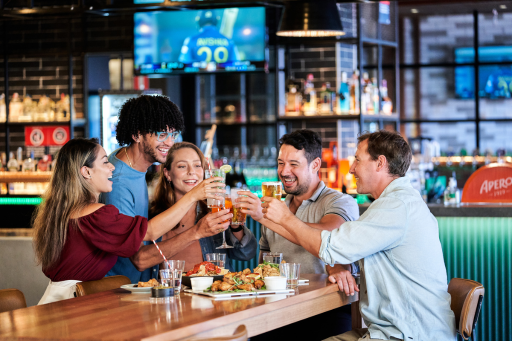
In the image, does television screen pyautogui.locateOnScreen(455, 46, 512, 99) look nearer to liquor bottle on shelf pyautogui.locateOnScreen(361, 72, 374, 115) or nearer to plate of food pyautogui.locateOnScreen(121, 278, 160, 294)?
liquor bottle on shelf pyautogui.locateOnScreen(361, 72, 374, 115)

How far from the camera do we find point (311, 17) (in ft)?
15.9

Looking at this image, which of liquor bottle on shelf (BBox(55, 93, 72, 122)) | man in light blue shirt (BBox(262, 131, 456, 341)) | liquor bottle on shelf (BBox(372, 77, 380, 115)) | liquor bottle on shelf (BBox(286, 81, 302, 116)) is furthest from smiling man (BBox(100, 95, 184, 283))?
liquor bottle on shelf (BBox(55, 93, 72, 122))

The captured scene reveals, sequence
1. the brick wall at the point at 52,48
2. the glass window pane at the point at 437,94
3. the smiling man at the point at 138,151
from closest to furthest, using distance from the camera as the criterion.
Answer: the smiling man at the point at 138,151 → the brick wall at the point at 52,48 → the glass window pane at the point at 437,94

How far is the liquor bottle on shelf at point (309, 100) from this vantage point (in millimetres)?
6082

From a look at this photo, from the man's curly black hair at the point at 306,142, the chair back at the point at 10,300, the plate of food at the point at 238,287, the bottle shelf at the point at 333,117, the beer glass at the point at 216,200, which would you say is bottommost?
the chair back at the point at 10,300

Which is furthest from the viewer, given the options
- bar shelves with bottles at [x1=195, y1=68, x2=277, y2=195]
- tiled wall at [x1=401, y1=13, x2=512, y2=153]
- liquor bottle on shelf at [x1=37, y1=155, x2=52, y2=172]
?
bar shelves with bottles at [x1=195, y1=68, x2=277, y2=195]

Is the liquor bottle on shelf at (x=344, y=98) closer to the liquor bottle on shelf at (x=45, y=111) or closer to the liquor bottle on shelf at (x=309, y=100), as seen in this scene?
the liquor bottle on shelf at (x=309, y=100)

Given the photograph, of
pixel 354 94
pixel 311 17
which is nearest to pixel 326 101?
pixel 354 94

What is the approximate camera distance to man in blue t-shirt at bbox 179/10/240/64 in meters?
6.10

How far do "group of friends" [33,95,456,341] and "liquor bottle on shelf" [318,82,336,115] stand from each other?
2811mm

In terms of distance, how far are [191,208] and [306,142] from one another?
677 millimetres

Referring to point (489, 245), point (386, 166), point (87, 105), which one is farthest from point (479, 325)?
point (87, 105)

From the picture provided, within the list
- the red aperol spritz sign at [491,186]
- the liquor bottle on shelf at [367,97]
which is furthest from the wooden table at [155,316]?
the liquor bottle on shelf at [367,97]

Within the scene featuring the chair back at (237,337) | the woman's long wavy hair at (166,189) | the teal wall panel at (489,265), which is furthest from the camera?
the teal wall panel at (489,265)
